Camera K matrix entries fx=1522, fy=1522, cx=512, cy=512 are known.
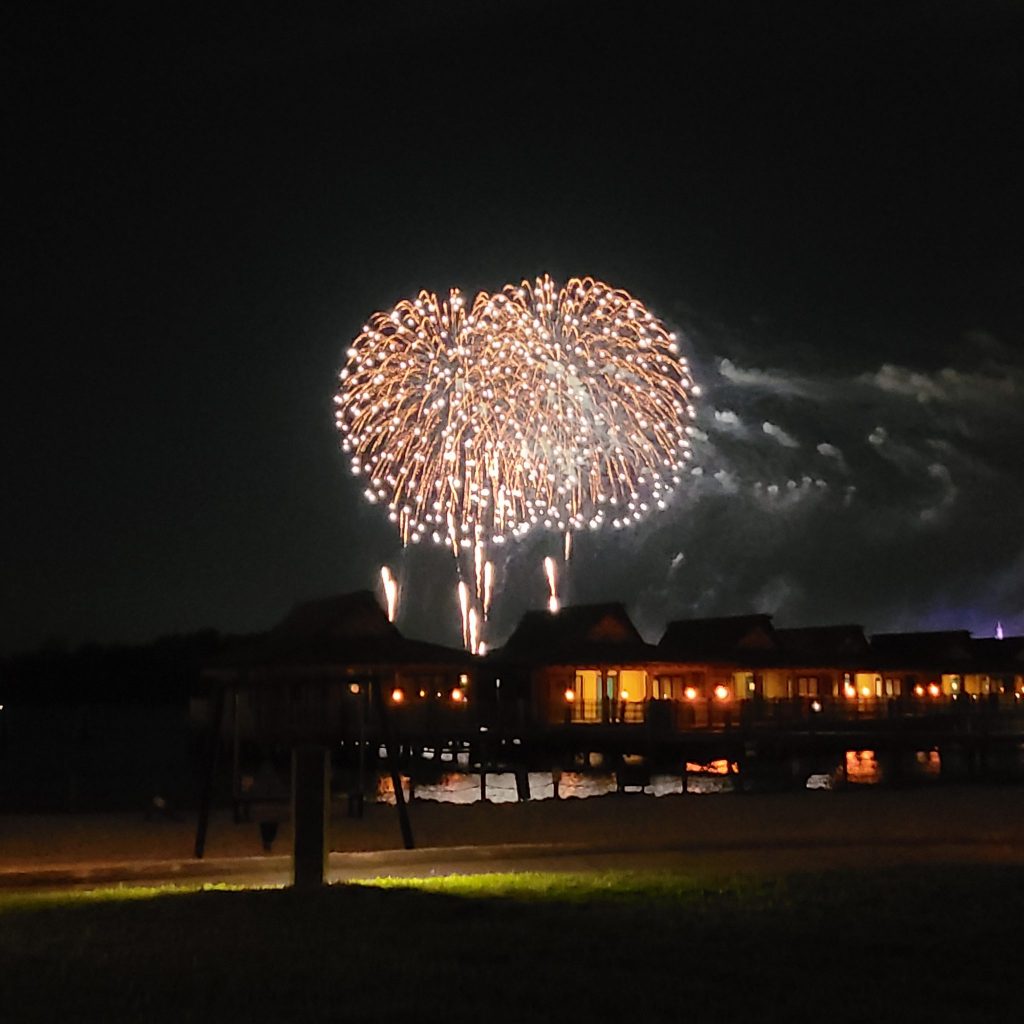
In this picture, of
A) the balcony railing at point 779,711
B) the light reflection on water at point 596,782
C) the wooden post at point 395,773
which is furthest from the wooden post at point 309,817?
the balcony railing at point 779,711

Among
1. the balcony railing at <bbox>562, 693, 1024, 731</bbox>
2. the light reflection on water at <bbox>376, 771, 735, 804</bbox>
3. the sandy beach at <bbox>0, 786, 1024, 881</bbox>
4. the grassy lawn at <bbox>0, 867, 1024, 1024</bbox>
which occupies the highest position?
the balcony railing at <bbox>562, 693, 1024, 731</bbox>

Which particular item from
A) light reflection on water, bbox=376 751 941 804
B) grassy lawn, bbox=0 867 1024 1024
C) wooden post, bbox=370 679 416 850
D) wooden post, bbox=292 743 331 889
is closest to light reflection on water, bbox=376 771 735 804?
light reflection on water, bbox=376 751 941 804

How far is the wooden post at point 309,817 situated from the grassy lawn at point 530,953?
75 centimetres

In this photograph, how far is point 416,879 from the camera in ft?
49.2

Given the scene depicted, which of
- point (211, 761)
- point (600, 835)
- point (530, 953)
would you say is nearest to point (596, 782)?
point (600, 835)

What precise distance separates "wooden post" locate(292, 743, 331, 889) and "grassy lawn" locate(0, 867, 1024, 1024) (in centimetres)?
75

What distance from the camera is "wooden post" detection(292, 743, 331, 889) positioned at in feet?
45.4

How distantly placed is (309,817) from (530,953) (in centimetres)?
451

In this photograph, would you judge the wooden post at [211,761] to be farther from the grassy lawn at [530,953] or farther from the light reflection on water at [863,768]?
the light reflection on water at [863,768]

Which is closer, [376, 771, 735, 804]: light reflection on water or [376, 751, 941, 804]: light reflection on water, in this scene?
[376, 771, 735, 804]: light reflection on water

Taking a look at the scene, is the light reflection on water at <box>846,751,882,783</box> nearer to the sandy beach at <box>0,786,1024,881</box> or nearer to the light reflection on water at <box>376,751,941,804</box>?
the light reflection on water at <box>376,751,941,804</box>

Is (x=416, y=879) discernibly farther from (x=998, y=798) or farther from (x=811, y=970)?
(x=998, y=798)

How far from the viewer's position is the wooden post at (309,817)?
45.4 ft

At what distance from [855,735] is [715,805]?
28620mm
